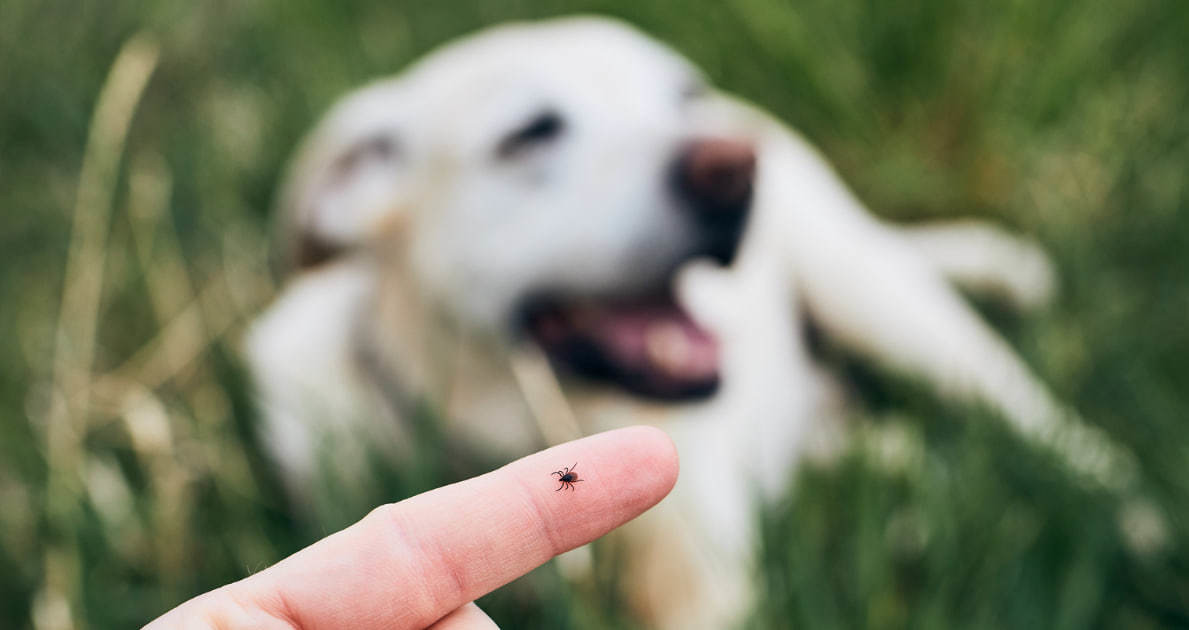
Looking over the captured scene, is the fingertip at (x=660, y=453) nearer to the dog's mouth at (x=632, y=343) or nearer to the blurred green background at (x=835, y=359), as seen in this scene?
the blurred green background at (x=835, y=359)

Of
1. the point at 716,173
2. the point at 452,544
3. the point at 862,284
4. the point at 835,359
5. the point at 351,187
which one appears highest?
the point at 351,187

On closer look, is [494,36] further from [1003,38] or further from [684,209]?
[1003,38]

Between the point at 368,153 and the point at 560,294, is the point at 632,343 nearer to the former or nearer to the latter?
the point at 560,294

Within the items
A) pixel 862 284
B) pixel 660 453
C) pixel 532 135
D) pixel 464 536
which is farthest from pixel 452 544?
pixel 862 284

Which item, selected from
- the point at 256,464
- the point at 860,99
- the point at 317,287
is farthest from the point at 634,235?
the point at 860,99

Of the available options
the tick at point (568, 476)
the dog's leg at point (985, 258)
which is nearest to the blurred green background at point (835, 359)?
the dog's leg at point (985, 258)

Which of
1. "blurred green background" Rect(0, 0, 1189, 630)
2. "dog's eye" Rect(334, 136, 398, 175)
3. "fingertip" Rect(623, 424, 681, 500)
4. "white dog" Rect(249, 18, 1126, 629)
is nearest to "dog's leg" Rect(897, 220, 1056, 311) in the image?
"blurred green background" Rect(0, 0, 1189, 630)
